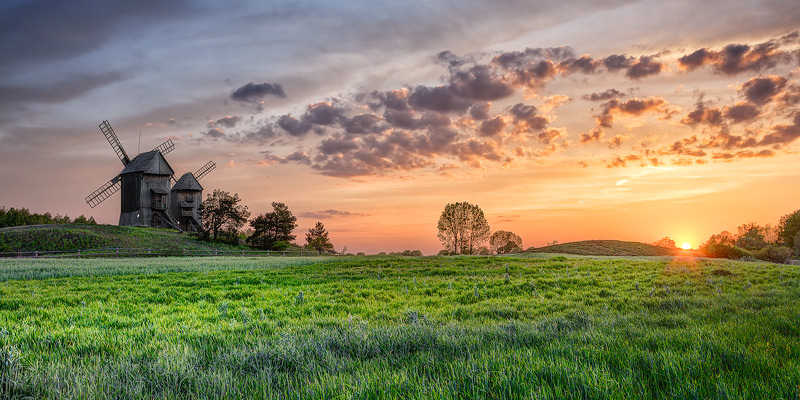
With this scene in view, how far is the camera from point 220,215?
287 feet

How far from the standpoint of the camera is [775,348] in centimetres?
501

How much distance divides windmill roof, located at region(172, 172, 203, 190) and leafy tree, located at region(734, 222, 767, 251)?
112 m

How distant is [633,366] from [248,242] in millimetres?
97447

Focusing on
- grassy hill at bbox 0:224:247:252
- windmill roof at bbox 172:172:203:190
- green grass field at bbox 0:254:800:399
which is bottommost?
green grass field at bbox 0:254:800:399

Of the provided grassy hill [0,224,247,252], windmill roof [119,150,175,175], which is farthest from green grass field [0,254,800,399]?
windmill roof [119,150,175,175]

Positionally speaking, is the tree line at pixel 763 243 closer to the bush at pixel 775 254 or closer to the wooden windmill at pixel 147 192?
the bush at pixel 775 254

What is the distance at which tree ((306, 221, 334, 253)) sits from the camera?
341ft

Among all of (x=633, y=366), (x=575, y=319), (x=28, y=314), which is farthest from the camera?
(x=28, y=314)

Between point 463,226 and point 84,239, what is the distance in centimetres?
6954

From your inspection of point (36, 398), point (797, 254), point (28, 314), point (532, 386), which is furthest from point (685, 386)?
point (797, 254)

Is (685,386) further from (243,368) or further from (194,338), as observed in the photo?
(194,338)

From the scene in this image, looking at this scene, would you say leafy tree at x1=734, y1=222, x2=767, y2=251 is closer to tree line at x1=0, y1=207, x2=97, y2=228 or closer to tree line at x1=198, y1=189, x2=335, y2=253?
tree line at x1=198, y1=189, x2=335, y2=253

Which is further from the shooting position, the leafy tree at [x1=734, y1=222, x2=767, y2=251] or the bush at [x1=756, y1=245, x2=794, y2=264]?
the leafy tree at [x1=734, y1=222, x2=767, y2=251]

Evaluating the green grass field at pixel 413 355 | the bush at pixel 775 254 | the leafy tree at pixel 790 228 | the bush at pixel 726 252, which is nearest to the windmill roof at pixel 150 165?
the green grass field at pixel 413 355
